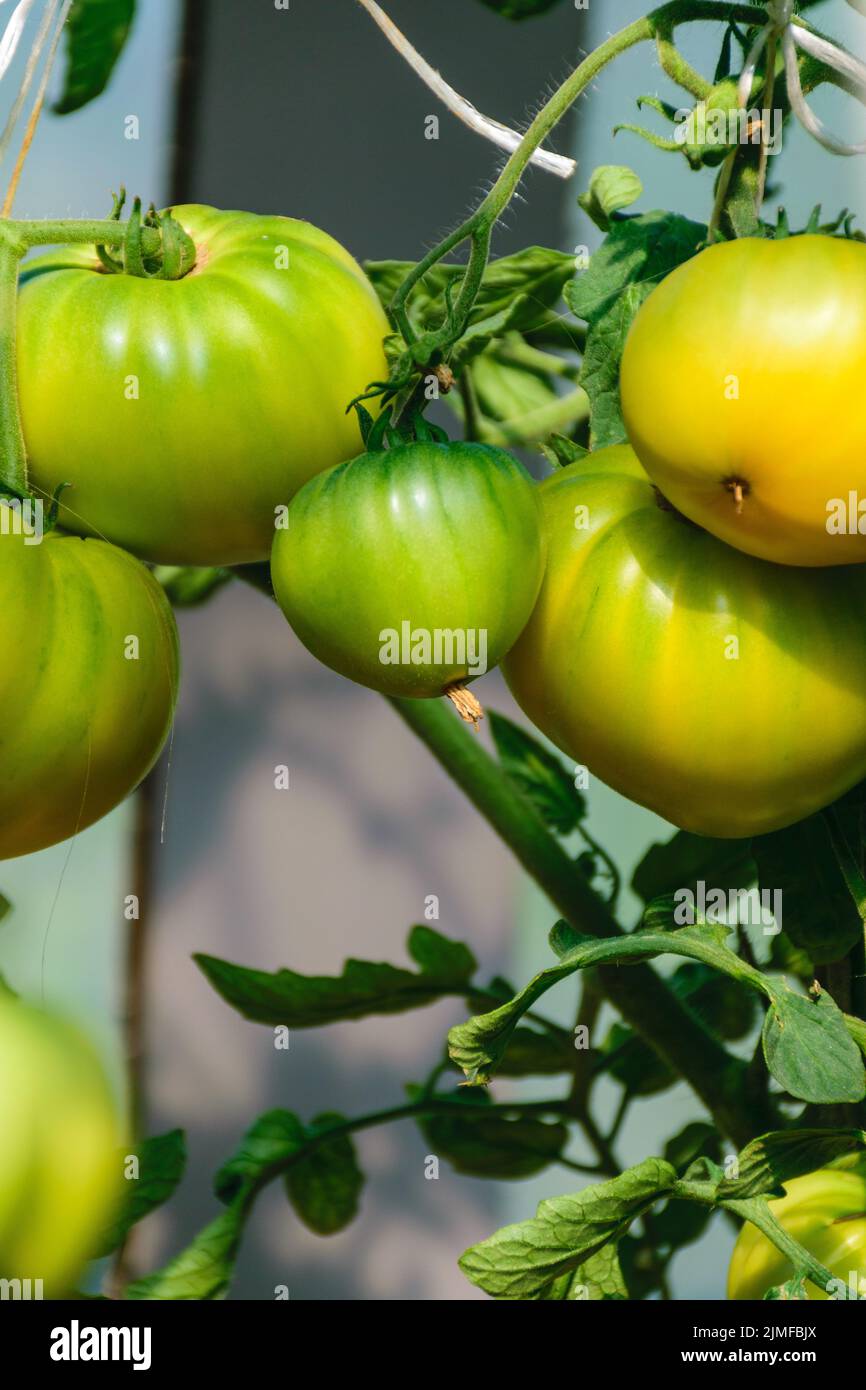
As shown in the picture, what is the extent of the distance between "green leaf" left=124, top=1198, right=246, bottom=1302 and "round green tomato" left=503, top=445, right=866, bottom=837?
0.22 metres

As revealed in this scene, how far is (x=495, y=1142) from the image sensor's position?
1.82 feet

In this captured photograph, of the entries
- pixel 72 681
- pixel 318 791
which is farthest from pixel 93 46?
pixel 318 791

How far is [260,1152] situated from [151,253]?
318 mm

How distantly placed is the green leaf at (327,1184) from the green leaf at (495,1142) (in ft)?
0.13

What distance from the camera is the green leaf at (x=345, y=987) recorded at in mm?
514

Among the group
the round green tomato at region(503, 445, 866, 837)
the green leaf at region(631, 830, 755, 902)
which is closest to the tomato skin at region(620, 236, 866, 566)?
the round green tomato at region(503, 445, 866, 837)

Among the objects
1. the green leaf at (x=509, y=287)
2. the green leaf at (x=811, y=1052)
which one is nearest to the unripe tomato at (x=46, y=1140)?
the green leaf at (x=811, y=1052)

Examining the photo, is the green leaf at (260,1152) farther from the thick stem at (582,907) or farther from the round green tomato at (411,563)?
the round green tomato at (411,563)

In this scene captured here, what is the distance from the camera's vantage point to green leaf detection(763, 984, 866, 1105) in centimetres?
30

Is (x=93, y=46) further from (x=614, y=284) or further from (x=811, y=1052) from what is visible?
(x=811, y=1052)

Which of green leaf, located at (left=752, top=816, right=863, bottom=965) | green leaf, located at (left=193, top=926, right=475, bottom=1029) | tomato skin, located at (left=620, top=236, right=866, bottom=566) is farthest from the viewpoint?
green leaf, located at (left=193, top=926, right=475, bottom=1029)

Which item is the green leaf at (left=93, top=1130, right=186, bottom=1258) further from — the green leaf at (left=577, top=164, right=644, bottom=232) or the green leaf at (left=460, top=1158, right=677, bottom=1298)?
the green leaf at (left=577, top=164, right=644, bottom=232)
